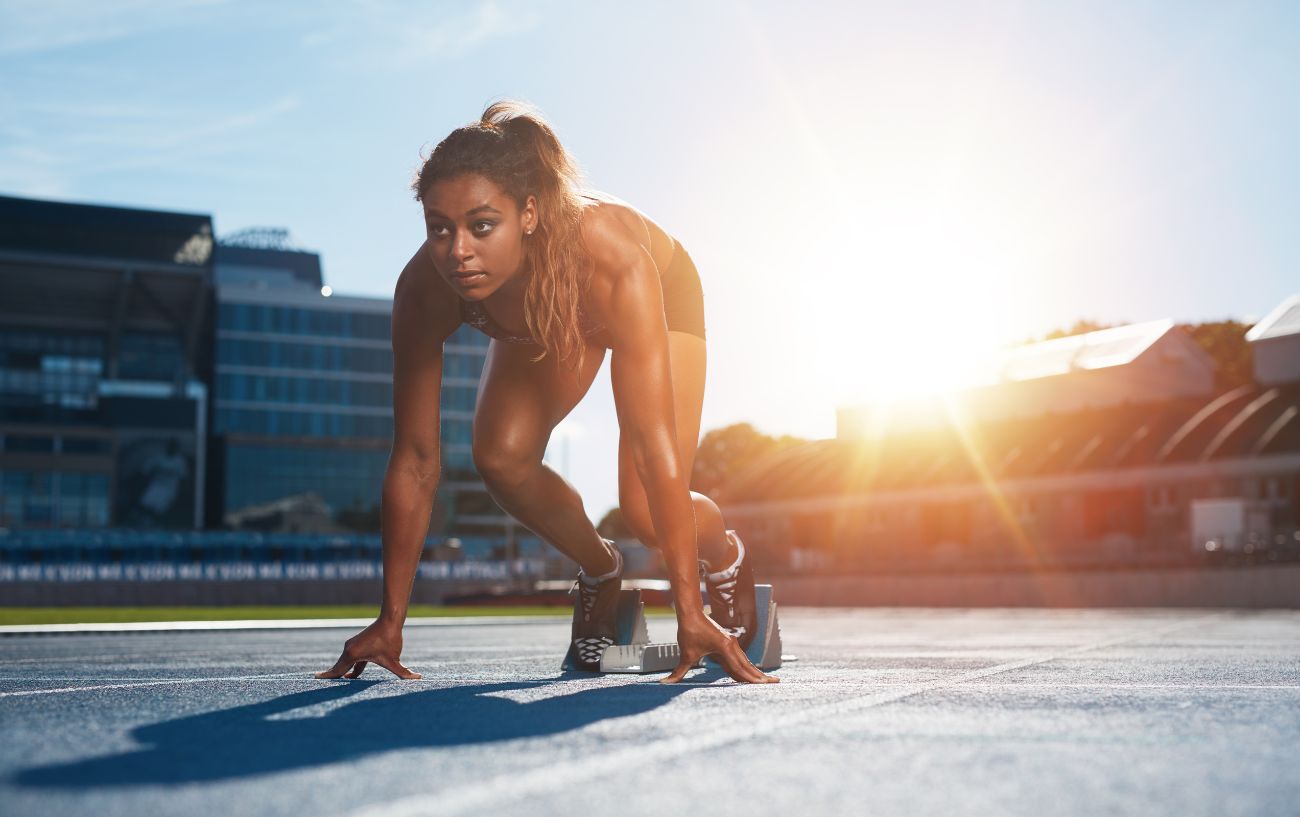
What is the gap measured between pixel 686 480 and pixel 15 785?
2.22 m

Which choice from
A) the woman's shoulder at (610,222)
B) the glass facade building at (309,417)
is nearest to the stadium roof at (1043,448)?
the glass facade building at (309,417)

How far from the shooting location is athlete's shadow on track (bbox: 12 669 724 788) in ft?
6.23

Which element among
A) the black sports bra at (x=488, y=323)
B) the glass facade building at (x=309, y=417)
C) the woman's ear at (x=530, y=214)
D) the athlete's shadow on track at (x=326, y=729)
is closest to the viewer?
the athlete's shadow on track at (x=326, y=729)

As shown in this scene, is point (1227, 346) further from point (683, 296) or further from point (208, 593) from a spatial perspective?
point (683, 296)

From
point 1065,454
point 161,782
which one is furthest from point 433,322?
point 1065,454

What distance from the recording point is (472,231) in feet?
11.3

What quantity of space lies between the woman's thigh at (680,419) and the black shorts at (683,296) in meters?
0.04

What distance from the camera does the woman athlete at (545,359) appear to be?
3465mm

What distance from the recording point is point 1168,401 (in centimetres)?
4250

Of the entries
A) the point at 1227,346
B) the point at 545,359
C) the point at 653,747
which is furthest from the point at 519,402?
the point at 1227,346

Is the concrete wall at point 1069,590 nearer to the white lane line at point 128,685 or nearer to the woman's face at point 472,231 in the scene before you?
the white lane line at point 128,685

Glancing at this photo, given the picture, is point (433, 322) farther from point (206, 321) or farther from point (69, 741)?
point (206, 321)

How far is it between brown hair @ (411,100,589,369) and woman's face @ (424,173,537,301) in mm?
30

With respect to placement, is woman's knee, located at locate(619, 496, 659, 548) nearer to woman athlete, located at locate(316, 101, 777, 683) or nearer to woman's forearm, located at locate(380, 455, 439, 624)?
woman athlete, located at locate(316, 101, 777, 683)
